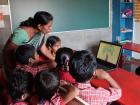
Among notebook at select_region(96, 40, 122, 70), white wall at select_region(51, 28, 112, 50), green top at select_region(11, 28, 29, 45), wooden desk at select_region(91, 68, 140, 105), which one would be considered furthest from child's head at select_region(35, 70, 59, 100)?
→ white wall at select_region(51, 28, 112, 50)

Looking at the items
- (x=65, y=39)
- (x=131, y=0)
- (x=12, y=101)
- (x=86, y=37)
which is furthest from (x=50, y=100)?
(x=131, y=0)

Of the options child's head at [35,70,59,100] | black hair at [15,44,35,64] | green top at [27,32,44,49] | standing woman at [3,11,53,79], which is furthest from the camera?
green top at [27,32,44,49]

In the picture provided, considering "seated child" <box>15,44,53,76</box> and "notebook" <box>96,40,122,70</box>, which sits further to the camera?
"notebook" <box>96,40,122,70</box>

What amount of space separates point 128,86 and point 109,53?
2.91 ft

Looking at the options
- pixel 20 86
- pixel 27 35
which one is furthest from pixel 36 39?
pixel 20 86

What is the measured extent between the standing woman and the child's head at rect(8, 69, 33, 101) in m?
0.58

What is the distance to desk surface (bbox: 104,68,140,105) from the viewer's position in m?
1.60

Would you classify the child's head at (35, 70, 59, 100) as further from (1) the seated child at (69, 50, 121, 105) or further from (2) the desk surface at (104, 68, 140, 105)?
(2) the desk surface at (104, 68, 140, 105)

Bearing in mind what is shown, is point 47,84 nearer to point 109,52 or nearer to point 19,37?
point 19,37

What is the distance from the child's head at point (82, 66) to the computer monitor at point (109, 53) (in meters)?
1.25

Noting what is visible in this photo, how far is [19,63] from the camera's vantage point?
1.79 m

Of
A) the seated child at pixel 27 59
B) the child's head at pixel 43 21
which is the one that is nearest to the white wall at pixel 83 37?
the child's head at pixel 43 21

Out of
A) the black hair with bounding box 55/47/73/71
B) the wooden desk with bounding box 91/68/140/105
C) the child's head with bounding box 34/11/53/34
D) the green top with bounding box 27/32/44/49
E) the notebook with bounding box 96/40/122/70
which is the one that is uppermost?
the child's head with bounding box 34/11/53/34

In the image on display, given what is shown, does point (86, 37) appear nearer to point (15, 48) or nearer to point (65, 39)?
point (65, 39)
